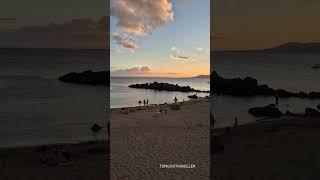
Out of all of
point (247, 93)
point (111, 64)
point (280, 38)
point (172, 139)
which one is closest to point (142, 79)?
point (111, 64)

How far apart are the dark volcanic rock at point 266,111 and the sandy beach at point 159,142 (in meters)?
0.44

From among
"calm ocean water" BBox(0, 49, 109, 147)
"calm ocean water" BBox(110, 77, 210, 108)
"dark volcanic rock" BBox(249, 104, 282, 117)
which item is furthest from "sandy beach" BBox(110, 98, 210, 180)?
"dark volcanic rock" BBox(249, 104, 282, 117)

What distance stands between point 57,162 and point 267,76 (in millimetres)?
2044

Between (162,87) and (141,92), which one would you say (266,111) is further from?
(141,92)

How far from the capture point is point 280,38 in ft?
15.4

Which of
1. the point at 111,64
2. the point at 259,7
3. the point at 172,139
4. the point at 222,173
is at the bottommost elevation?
the point at 222,173

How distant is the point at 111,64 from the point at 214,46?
93 cm

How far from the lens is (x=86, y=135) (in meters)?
4.73

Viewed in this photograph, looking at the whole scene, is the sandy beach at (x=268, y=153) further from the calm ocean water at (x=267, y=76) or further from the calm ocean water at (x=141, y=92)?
the calm ocean water at (x=141, y=92)

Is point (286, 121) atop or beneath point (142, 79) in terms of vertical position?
beneath

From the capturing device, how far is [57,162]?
4.71 metres

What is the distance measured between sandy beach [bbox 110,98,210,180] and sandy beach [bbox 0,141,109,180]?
13 cm

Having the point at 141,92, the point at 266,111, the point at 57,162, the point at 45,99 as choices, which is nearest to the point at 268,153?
the point at 266,111

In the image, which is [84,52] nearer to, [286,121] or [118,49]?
[118,49]
